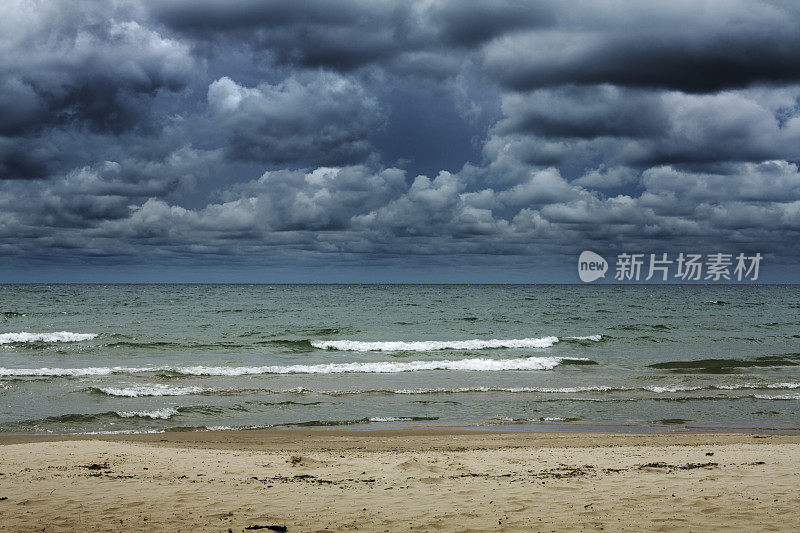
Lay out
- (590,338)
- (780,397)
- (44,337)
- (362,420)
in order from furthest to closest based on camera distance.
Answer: (590,338) → (44,337) → (780,397) → (362,420)

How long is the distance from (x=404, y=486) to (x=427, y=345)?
23105 mm

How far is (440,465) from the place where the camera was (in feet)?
29.3

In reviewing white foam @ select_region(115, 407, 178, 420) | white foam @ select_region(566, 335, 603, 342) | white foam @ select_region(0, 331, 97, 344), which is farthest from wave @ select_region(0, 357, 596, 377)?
white foam @ select_region(0, 331, 97, 344)

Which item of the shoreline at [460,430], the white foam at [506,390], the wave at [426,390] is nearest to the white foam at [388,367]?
the wave at [426,390]

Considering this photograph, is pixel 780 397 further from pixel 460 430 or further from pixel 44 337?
pixel 44 337

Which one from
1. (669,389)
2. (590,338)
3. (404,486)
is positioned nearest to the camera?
(404,486)

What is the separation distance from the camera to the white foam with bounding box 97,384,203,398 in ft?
56.5

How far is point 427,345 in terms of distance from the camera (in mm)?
30781

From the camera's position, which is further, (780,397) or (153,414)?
(780,397)

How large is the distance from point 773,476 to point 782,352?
23992 mm

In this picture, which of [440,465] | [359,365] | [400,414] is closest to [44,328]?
[359,365]

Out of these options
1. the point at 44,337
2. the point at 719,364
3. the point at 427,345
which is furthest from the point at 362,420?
the point at 44,337

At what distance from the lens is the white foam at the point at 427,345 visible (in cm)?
3002

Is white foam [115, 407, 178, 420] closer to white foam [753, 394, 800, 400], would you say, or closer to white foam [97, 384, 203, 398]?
white foam [97, 384, 203, 398]
